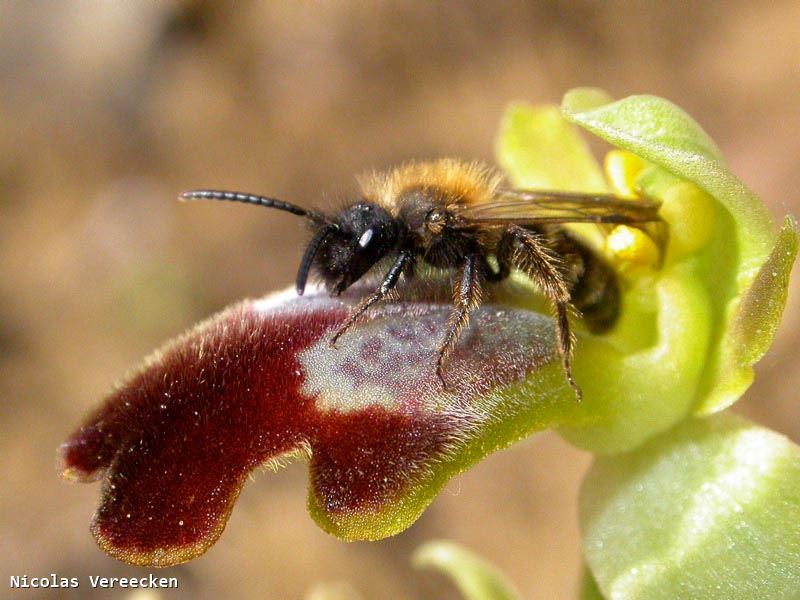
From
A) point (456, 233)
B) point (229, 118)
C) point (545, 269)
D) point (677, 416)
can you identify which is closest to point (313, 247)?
point (456, 233)

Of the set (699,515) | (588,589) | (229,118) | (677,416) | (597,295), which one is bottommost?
(229,118)

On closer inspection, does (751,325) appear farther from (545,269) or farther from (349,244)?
(349,244)

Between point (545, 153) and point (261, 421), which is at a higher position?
point (545, 153)

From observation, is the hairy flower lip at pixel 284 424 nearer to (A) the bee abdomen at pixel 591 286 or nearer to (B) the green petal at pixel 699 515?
(A) the bee abdomen at pixel 591 286

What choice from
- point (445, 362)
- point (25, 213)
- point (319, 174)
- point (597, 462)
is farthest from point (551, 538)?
point (25, 213)

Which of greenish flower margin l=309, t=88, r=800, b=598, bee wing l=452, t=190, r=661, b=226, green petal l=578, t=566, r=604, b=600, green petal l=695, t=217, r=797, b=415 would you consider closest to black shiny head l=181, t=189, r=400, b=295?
A: bee wing l=452, t=190, r=661, b=226

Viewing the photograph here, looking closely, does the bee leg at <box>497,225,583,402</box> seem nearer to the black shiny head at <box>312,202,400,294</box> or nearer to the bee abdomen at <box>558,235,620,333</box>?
the bee abdomen at <box>558,235,620,333</box>
